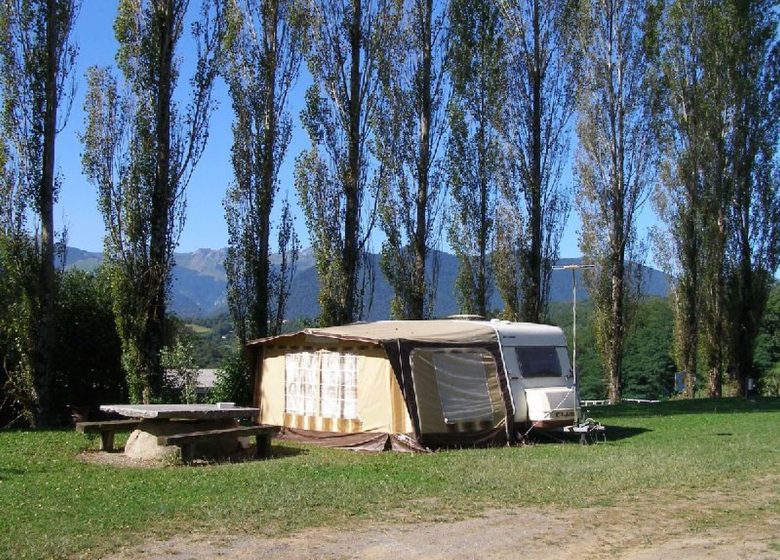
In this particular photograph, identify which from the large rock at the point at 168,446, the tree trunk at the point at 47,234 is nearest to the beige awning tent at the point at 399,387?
the large rock at the point at 168,446

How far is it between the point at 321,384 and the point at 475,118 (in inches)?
362

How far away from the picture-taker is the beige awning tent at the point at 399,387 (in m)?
11.4

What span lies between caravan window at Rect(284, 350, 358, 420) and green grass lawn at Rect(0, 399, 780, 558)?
903mm

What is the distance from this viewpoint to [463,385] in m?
11.8

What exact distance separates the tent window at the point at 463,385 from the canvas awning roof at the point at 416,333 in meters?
0.26

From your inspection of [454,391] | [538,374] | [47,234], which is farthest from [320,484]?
[47,234]

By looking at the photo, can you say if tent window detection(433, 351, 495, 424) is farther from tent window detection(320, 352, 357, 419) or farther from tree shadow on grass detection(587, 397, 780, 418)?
tree shadow on grass detection(587, 397, 780, 418)

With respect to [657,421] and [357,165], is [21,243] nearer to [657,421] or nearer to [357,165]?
[357,165]

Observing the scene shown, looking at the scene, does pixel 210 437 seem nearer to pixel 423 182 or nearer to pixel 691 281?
pixel 423 182

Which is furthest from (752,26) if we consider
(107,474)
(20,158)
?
(107,474)

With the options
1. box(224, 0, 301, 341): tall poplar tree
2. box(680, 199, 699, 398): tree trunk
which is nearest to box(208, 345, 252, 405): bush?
box(224, 0, 301, 341): tall poplar tree

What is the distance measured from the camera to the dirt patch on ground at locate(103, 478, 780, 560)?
5.59m

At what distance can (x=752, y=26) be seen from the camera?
22.8 m

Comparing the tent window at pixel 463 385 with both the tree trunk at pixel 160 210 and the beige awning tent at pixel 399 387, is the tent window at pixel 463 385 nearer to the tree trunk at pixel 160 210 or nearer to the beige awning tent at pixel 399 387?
the beige awning tent at pixel 399 387
